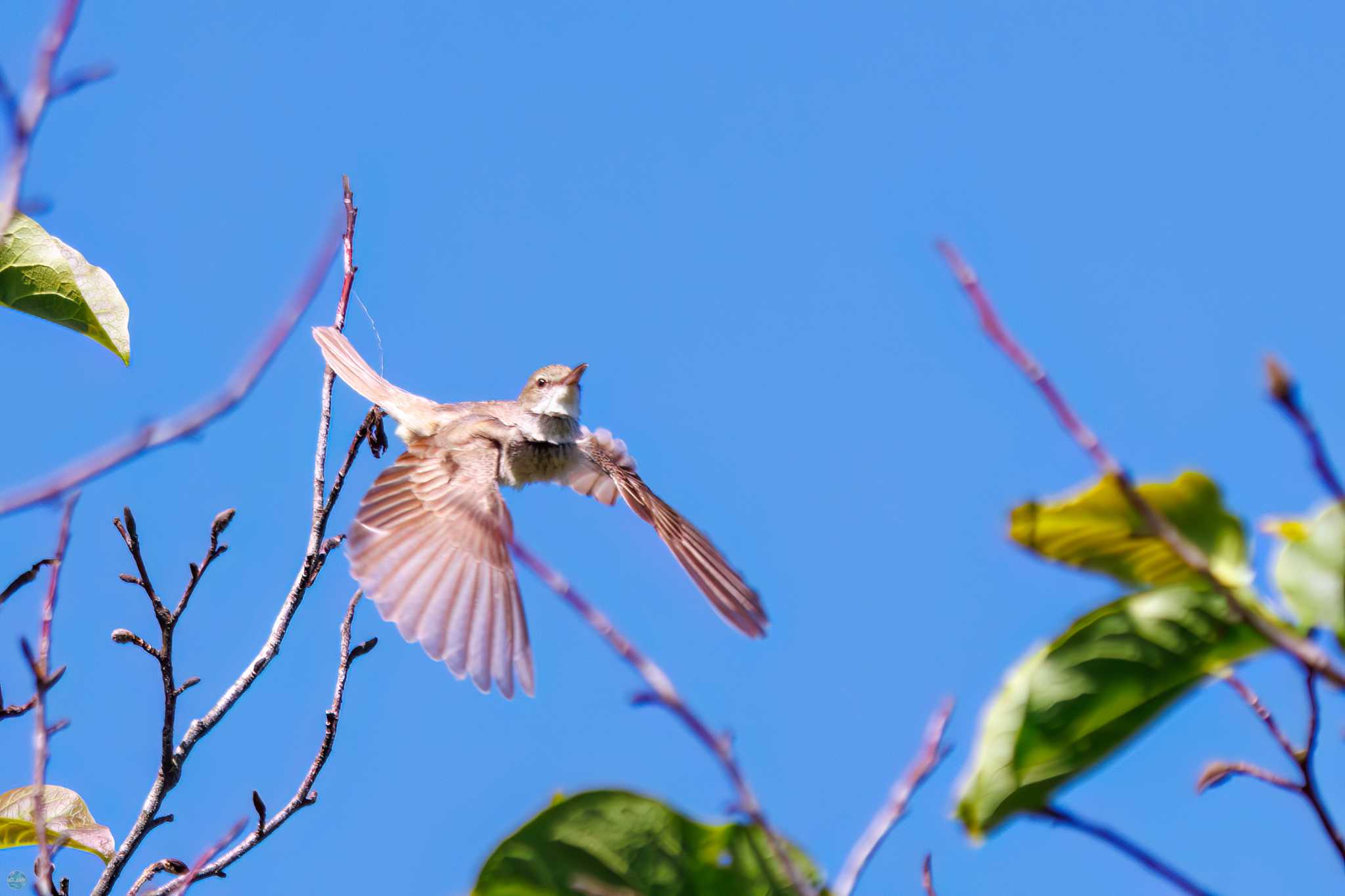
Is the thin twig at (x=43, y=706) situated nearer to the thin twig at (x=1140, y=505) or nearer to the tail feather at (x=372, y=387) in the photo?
the thin twig at (x=1140, y=505)

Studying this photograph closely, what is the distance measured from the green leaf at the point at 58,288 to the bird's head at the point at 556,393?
10.4 feet

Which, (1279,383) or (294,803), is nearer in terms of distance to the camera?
(1279,383)

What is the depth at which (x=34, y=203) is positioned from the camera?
2195 millimetres

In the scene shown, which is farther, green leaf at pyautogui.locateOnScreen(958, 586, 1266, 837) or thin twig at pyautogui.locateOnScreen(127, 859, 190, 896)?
thin twig at pyautogui.locateOnScreen(127, 859, 190, 896)

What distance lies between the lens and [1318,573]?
153 centimetres

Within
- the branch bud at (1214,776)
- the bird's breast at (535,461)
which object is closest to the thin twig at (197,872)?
the branch bud at (1214,776)

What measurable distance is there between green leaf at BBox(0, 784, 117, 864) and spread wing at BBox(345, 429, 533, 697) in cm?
130

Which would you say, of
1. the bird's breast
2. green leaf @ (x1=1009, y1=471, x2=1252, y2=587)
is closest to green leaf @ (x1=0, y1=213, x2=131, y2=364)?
green leaf @ (x1=1009, y1=471, x2=1252, y2=587)

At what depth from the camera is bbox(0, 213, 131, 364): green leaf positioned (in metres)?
3.06

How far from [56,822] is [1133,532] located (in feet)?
7.79

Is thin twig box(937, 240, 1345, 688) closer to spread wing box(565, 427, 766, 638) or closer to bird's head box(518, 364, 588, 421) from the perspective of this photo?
spread wing box(565, 427, 766, 638)

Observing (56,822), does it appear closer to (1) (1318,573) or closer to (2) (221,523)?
(2) (221,523)

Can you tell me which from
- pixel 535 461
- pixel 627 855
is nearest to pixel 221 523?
pixel 627 855

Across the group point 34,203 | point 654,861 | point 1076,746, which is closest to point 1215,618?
point 1076,746
